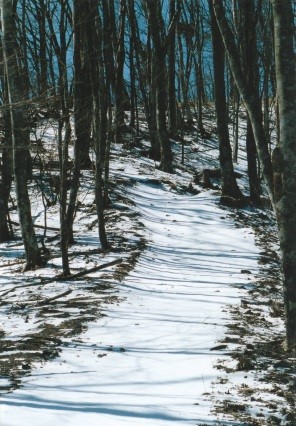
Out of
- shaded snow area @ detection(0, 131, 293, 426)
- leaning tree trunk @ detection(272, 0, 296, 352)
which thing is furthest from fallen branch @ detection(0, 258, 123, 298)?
leaning tree trunk @ detection(272, 0, 296, 352)

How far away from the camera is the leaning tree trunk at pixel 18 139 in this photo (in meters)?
9.00

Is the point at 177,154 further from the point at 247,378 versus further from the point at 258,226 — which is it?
the point at 247,378

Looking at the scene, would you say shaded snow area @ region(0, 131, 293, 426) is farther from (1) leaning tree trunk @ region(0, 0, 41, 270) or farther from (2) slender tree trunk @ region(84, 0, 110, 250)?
(1) leaning tree trunk @ region(0, 0, 41, 270)

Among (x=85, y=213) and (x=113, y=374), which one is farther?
(x=85, y=213)

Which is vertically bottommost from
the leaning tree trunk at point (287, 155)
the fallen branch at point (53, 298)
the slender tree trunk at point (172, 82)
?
the fallen branch at point (53, 298)

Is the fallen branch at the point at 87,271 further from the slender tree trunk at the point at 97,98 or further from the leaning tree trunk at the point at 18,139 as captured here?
the leaning tree trunk at the point at 18,139

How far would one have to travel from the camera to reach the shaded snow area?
147 inches

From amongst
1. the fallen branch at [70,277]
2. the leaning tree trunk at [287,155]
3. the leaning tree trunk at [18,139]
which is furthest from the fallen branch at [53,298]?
the leaning tree trunk at [287,155]

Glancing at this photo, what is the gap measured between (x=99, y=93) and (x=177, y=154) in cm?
1236

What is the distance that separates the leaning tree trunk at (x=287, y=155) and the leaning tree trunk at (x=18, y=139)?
5.43m

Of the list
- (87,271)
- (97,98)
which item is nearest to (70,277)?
(87,271)

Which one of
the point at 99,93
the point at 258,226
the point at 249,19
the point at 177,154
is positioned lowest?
the point at 258,226

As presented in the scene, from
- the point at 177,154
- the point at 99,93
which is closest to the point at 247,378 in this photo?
the point at 99,93

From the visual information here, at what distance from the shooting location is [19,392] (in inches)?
161
